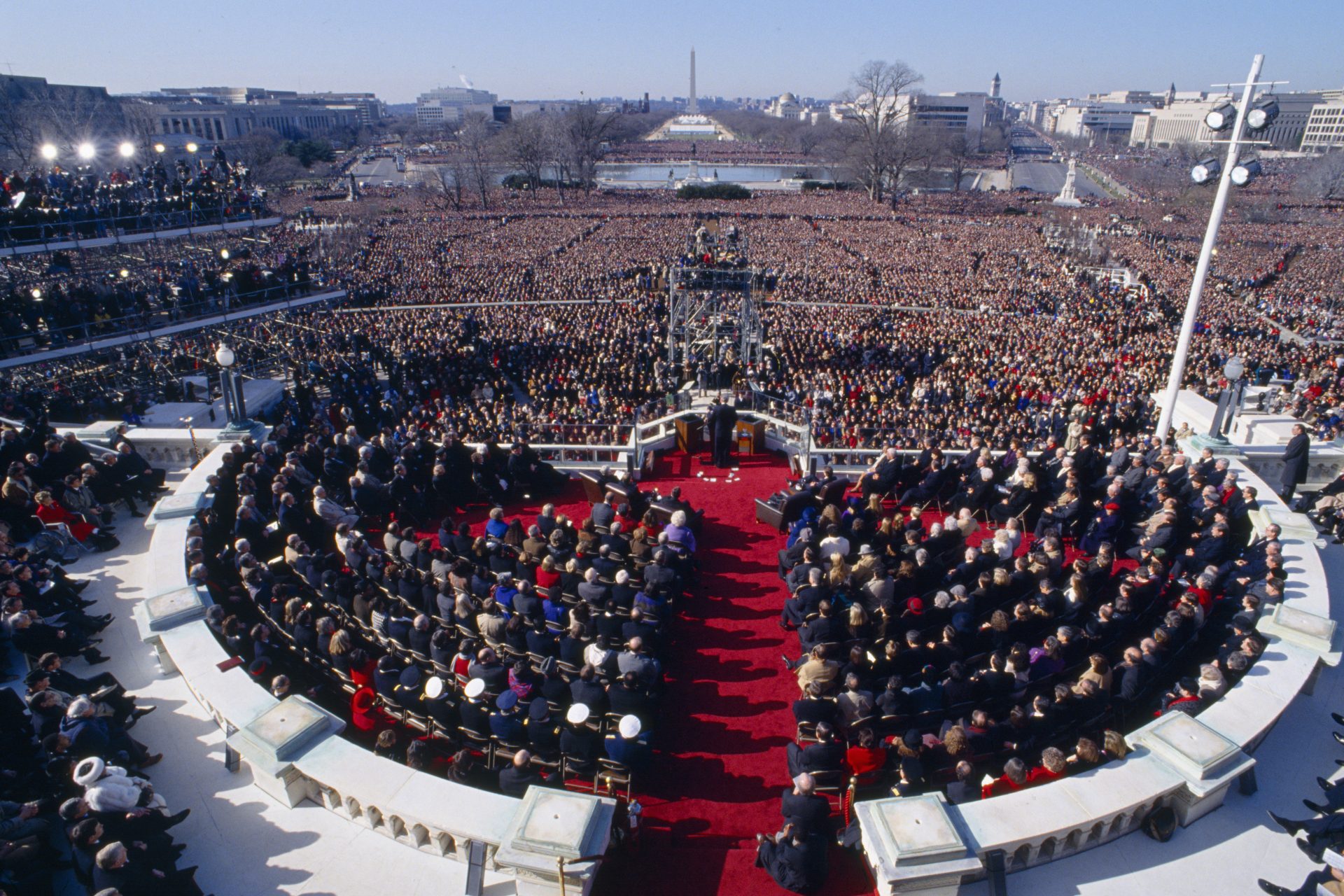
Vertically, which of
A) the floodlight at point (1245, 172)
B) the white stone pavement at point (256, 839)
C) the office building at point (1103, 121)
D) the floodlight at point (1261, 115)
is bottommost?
the white stone pavement at point (256, 839)

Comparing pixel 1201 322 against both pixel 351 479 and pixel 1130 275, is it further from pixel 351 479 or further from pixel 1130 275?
pixel 351 479

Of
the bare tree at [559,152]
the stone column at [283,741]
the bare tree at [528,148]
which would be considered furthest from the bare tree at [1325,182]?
the stone column at [283,741]

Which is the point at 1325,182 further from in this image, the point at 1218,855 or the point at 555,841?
the point at 555,841

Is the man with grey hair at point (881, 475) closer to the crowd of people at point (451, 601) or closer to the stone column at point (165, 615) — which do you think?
the crowd of people at point (451, 601)

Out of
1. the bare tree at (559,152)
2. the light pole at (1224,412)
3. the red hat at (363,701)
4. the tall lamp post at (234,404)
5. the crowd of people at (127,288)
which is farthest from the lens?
the bare tree at (559,152)

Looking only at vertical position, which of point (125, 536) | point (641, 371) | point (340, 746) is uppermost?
point (340, 746)

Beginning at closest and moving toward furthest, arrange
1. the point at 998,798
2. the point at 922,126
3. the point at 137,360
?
the point at 998,798, the point at 137,360, the point at 922,126

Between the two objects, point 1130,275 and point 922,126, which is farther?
point 922,126

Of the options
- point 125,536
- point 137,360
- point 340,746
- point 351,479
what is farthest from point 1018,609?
point 137,360
